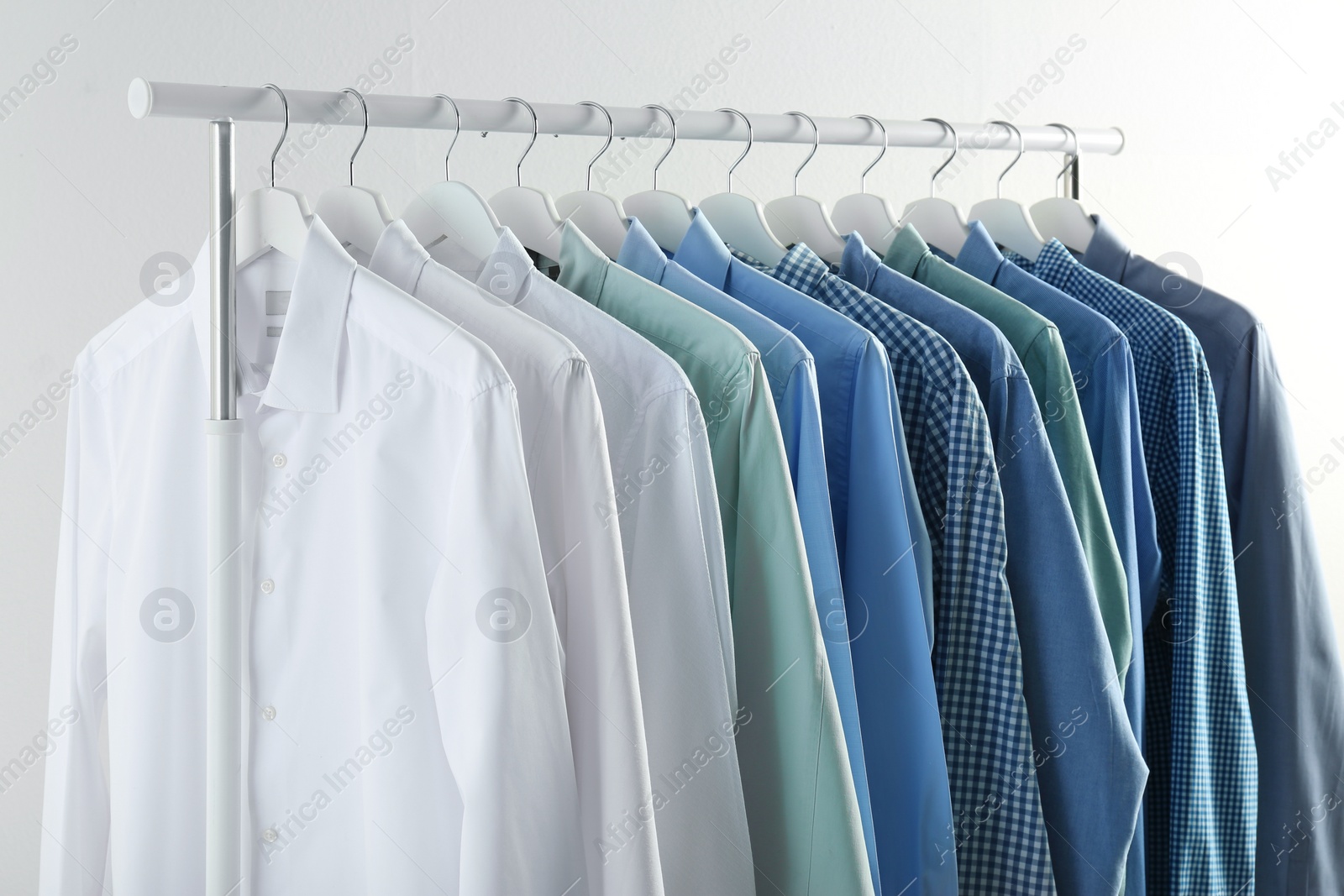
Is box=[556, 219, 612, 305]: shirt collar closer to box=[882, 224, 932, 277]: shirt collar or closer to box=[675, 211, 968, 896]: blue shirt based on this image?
box=[675, 211, 968, 896]: blue shirt

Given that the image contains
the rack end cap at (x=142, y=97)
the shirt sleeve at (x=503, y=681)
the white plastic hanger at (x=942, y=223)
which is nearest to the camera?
the shirt sleeve at (x=503, y=681)

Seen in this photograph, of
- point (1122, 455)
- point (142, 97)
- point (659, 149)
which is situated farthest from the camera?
point (659, 149)

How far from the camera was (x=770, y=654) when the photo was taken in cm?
92

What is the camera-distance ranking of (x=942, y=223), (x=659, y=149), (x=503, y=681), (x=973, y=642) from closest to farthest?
(x=503, y=681), (x=973, y=642), (x=942, y=223), (x=659, y=149)

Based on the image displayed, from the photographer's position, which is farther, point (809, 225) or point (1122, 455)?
point (809, 225)

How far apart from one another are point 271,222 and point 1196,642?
0.92 meters

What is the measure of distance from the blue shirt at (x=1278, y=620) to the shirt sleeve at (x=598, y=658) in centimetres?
70

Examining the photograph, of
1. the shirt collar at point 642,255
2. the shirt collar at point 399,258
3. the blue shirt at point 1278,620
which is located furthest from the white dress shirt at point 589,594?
the blue shirt at point 1278,620

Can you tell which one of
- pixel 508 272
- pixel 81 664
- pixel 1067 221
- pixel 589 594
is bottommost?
pixel 81 664

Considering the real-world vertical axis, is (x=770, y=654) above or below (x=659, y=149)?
below

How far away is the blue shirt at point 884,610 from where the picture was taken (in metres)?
0.95

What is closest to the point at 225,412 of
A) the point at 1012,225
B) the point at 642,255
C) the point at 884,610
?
the point at 642,255

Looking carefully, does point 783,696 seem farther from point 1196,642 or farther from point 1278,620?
point 1278,620

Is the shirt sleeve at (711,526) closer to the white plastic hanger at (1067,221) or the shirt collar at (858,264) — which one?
the shirt collar at (858,264)
